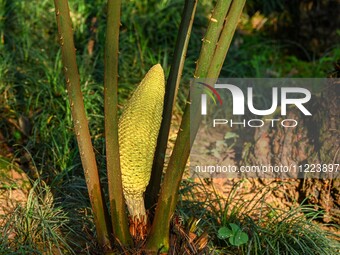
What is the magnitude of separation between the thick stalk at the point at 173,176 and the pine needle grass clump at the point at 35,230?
0.57 metres

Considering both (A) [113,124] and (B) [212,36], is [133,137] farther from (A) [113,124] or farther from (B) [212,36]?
(B) [212,36]

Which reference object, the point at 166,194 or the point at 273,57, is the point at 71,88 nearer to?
the point at 166,194

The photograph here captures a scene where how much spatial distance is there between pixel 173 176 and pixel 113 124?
313 mm

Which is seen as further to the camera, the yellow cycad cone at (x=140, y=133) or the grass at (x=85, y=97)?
the grass at (x=85, y=97)

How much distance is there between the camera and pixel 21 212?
3.48m

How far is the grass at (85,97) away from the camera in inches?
138

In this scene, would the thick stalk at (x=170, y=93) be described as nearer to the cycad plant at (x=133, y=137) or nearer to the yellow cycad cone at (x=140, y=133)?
the cycad plant at (x=133, y=137)

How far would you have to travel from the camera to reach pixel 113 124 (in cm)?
269

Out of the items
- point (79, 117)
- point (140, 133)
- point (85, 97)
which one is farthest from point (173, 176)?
point (85, 97)

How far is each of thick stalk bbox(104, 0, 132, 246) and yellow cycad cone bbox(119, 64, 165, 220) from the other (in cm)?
5

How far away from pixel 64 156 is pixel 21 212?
77 centimetres

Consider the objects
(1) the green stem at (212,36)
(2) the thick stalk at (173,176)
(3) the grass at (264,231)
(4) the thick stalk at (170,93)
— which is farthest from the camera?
(3) the grass at (264,231)

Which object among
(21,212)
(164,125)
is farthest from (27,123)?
(164,125)

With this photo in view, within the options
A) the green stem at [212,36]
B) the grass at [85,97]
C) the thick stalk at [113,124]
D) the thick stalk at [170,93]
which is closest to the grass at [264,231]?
the grass at [85,97]
